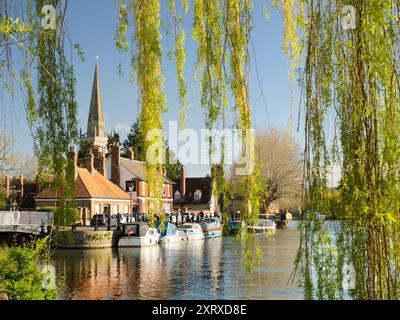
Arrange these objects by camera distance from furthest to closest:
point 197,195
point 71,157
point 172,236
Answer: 1. point 197,195
2. point 172,236
3. point 71,157

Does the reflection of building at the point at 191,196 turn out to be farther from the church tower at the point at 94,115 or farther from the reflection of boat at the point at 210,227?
the church tower at the point at 94,115

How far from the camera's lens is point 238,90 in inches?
124

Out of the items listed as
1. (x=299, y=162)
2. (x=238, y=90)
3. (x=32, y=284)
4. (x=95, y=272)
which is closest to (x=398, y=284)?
(x=299, y=162)

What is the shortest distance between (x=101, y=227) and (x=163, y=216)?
31568 millimetres

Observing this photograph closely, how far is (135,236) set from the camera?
110ft

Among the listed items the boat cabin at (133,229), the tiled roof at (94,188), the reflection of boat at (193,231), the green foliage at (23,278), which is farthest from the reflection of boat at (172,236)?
the green foliage at (23,278)

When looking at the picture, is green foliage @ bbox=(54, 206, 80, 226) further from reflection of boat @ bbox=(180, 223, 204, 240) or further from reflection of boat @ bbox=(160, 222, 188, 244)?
reflection of boat @ bbox=(180, 223, 204, 240)

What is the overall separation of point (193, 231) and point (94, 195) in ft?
28.5

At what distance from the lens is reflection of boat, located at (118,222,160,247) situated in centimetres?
3322

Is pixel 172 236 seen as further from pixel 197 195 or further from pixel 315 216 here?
pixel 315 216

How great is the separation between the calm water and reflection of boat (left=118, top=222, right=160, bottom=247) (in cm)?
191

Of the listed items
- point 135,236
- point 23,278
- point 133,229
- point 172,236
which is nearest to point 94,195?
point 133,229

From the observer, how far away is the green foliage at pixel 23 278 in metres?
7.75
